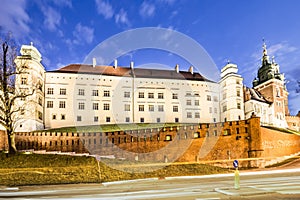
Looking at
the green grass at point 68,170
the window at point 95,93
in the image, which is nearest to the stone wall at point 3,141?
the green grass at point 68,170

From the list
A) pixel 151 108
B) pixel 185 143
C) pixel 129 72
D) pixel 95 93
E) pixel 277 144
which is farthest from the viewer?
pixel 129 72

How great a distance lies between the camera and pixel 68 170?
19.7 meters

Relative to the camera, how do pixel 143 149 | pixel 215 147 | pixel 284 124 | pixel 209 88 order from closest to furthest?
pixel 215 147
pixel 143 149
pixel 209 88
pixel 284 124

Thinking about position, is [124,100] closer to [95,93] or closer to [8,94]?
[95,93]

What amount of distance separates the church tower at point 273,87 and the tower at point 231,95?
420 inches

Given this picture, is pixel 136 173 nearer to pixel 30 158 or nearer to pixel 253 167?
pixel 30 158

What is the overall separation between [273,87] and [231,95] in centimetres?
1634

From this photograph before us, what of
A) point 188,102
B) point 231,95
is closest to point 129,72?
point 188,102

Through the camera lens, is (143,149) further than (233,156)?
Yes

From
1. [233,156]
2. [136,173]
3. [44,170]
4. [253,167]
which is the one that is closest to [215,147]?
[233,156]

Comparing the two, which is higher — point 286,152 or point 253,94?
point 253,94

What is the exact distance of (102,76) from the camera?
54.7 m

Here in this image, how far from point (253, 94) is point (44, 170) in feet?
170

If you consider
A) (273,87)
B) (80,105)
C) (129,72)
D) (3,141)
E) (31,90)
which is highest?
(129,72)
